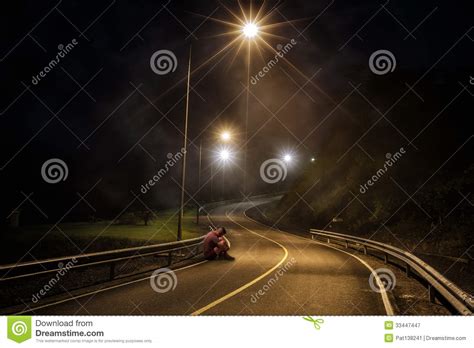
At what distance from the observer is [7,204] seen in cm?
3138

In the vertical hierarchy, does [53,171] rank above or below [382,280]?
above

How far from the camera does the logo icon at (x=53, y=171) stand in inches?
1578

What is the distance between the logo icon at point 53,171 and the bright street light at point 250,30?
32284 millimetres

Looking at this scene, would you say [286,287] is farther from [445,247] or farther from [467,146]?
[467,146]

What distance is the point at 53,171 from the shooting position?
4438 cm

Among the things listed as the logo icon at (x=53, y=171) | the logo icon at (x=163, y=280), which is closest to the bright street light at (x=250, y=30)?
the logo icon at (x=163, y=280)
